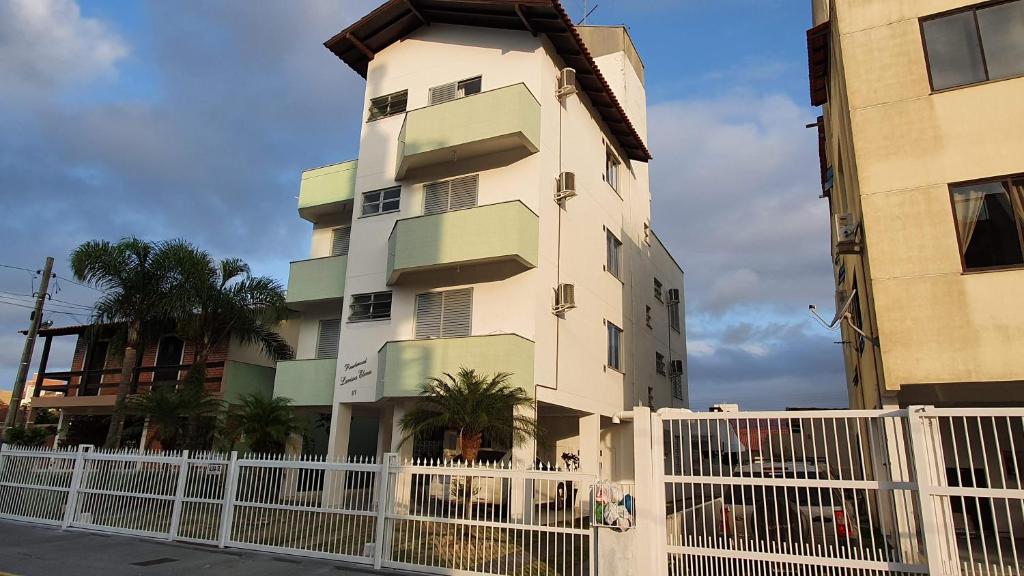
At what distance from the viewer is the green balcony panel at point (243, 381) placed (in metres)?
21.7

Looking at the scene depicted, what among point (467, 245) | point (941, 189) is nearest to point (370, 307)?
point (467, 245)

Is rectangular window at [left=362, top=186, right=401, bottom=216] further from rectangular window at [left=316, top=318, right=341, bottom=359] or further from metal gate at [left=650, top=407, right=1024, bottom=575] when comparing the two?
metal gate at [left=650, top=407, right=1024, bottom=575]

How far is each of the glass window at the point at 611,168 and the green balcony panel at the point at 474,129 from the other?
591 centimetres

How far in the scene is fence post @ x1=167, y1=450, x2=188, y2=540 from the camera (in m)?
12.0

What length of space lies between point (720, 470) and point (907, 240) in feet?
16.7

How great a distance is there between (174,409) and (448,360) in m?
9.95

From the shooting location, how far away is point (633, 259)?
24719 millimetres

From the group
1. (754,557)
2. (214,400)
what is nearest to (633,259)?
(214,400)

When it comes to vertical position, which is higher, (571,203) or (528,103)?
(528,103)

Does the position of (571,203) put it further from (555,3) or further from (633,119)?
(633,119)

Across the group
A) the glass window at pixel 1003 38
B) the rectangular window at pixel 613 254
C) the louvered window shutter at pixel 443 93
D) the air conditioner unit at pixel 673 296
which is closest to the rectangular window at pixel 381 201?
the louvered window shutter at pixel 443 93

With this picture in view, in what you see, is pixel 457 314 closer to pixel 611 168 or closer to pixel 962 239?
pixel 611 168

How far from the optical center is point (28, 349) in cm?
1958

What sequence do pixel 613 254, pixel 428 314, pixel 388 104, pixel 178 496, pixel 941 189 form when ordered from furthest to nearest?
pixel 613 254 → pixel 388 104 → pixel 428 314 → pixel 178 496 → pixel 941 189
